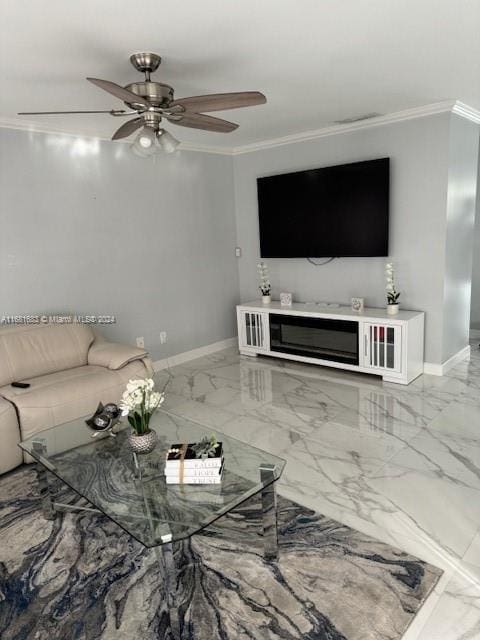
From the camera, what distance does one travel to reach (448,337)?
170 inches

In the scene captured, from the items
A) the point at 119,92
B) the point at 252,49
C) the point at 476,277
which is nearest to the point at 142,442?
the point at 119,92

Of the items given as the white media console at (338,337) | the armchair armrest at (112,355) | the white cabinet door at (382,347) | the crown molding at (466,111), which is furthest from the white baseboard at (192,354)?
the crown molding at (466,111)

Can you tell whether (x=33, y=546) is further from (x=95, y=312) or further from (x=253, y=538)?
(x=95, y=312)

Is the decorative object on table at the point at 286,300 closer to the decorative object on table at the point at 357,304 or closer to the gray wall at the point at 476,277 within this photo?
the decorative object on table at the point at 357,304

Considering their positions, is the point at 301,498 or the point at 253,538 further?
the point at 301,498

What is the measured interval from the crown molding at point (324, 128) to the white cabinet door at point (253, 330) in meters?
1.89

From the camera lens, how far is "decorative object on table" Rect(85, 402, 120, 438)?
2.46 meters

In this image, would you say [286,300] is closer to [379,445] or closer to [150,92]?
[379,445]

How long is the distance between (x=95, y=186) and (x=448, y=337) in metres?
3.61

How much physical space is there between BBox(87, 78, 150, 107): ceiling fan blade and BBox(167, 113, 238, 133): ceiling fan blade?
Answer: 0.25m

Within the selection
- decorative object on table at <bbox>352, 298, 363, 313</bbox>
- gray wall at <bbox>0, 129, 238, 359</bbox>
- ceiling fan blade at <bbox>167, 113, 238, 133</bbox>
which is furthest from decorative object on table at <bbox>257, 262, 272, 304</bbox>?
ceiling fan blade at <bbox>167, 113, 238, 133</bbox>

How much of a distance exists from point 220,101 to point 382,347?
8.80 feet

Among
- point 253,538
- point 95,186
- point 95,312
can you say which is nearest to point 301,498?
point 253,538

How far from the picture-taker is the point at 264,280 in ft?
17.3
